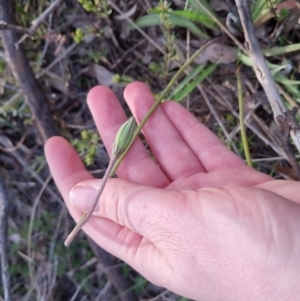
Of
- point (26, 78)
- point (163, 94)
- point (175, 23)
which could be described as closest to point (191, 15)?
point (175, 23)

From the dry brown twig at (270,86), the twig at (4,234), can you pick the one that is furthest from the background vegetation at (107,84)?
the twig at (4,234)

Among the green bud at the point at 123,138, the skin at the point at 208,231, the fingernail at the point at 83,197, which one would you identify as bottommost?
the skin at the point at 208,231

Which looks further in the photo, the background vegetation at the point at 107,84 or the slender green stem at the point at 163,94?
the background vegetation at the point at 107,84

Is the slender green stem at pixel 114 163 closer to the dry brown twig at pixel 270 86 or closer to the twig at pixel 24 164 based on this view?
the dry brown twig at pixel 270 86

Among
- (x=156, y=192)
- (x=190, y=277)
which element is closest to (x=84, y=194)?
(x=156, y=192)

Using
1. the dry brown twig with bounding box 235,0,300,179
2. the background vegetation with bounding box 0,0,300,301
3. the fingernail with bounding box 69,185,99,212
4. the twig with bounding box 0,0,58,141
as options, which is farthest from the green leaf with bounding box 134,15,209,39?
the fingernail with bounding box 69,185,99,212

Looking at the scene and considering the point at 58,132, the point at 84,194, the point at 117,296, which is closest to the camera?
the point at 84,194

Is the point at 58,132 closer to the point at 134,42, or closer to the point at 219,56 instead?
the point at 134,42
